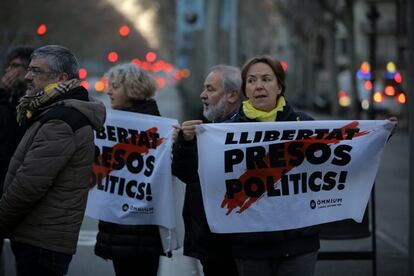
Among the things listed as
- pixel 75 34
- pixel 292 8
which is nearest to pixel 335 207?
pixel 75 34

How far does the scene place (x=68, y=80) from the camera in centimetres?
439

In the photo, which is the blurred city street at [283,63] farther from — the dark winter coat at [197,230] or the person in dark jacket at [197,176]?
the dark winter coat at [197,230]

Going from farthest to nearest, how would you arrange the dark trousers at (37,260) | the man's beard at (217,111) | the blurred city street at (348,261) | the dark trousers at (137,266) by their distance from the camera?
the blurred city street at (348,261)
the dark trousers at (137,266)
the man's beard at (217,111)
the dark trousers at (37,260)

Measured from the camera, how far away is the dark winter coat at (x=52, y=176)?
13.4 ft

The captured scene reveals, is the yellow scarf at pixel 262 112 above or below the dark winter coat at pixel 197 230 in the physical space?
above

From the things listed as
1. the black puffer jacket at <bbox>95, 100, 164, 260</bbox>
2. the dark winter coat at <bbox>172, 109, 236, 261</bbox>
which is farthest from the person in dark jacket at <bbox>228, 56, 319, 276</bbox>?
the black puffer jacket at <bbox>95, 100, 164, 260</bbox>

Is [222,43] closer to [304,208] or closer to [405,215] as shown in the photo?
[405,215]

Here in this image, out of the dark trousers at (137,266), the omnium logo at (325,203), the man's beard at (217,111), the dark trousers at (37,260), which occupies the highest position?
the man's beard at (217,111)

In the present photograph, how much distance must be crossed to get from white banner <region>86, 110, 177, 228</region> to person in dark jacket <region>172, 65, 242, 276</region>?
332 mm

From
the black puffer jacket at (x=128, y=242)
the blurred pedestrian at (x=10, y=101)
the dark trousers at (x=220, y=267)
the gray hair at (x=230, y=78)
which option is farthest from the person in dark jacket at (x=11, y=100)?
the dark trousers at (x=220, y=267)

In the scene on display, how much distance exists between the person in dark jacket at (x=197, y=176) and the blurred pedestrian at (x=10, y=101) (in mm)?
1278

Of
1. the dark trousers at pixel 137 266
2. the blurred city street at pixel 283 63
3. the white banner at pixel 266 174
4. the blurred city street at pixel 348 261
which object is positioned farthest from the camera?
the blurred city street at pixel 348 261

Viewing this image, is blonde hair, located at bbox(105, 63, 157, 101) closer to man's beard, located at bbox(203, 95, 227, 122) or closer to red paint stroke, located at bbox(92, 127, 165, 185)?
red paint stroke, located at bbox(92, 127, 165, 185)

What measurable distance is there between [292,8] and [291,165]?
5655 cm
